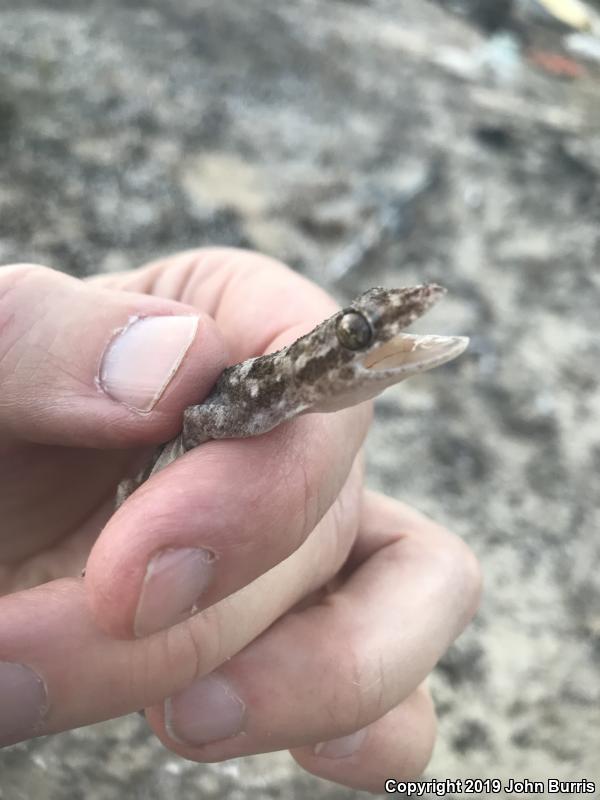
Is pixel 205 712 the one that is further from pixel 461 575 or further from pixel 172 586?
pixel 461 575

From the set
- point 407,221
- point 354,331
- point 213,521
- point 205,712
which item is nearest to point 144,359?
point 213,521

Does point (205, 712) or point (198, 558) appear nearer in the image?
point (198, 558)

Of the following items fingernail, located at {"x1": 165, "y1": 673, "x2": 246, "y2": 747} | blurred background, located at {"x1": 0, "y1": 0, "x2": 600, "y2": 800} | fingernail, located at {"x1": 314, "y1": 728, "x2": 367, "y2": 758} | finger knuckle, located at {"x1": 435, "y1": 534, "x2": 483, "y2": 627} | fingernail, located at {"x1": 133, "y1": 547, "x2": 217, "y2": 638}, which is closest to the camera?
fingernail, located at {"x1": 133, "y1": 547, "x2": 217, "y2": 638}

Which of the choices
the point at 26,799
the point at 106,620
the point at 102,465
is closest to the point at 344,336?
the point at 106,620

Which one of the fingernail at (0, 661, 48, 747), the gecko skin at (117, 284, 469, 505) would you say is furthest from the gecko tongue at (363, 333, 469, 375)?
the fingernail at (0, 661, 48, 747)

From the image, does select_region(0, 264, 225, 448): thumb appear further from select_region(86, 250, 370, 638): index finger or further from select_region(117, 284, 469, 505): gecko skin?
select_region(86, 250, 370, 638): index finger

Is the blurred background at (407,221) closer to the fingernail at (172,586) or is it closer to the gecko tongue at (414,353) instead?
the fingernail at (172,586)

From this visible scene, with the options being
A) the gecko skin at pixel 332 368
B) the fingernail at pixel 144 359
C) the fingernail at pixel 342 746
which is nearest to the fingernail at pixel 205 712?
the fingernail at pixel 342 746
